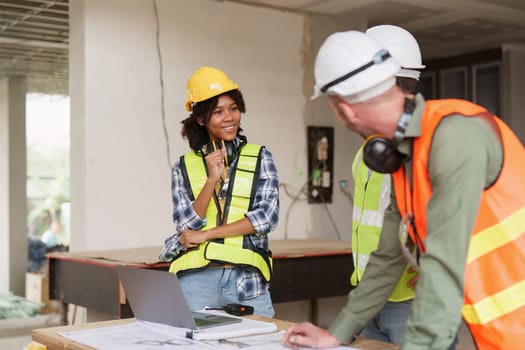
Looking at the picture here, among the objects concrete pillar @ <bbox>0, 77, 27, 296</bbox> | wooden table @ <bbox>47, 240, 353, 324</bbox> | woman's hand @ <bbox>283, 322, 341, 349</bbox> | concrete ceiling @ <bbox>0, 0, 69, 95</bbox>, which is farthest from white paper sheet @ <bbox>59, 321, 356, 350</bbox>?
concrete pillar @ <bbox>0, 77, 27, 296</bbox>

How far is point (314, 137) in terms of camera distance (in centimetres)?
589

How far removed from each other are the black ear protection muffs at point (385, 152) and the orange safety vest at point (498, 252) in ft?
0.17

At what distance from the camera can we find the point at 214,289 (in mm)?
2395

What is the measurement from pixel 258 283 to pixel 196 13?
3262 mm

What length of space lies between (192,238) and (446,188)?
51.0 inches

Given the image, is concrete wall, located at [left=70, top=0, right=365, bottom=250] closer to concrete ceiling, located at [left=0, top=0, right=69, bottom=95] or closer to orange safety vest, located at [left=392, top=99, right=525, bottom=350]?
concrete ceiling, located at [left=0, top=0, right=69, bottom=95]

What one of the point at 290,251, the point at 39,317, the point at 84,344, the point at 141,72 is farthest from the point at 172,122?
the point at 84,344

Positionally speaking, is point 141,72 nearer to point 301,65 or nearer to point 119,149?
point 119,149

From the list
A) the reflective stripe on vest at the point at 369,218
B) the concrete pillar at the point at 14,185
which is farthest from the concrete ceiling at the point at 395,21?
the reflective stripe on vest at the point at 369,218

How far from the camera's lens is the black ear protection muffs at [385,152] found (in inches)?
55.2

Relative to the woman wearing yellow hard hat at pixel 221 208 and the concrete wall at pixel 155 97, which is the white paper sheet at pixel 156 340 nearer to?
the woman wearing yellow hard hat at pixel 221 208

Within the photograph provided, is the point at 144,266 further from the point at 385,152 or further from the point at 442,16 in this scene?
the point at 442,16

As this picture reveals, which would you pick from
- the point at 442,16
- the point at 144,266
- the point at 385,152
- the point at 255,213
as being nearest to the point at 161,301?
the point at 255,213

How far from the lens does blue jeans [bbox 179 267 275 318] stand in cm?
238
